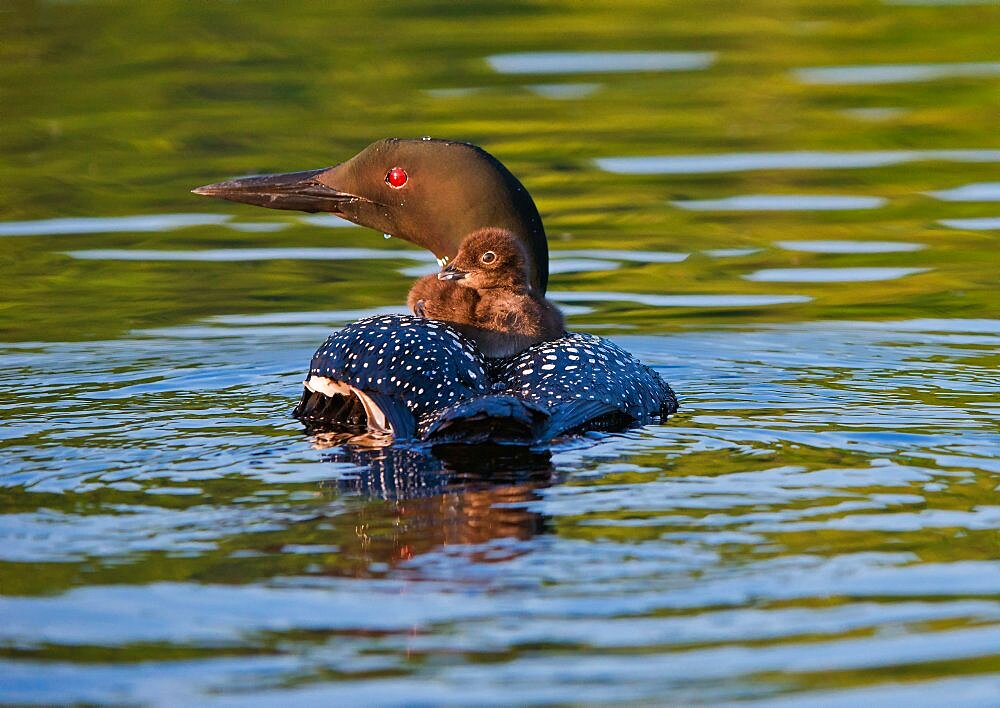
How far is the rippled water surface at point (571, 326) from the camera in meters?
3.32

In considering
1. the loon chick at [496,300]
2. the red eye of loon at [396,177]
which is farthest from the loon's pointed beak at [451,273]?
the red eye of loon at [396,177]

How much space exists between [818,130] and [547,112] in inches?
60.7

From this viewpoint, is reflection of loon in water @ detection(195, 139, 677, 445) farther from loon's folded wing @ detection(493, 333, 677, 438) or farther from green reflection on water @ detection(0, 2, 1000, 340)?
green reflection on water @ detection(0, 2, 1000, 340)

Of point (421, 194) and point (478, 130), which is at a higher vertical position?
point (478, 130)

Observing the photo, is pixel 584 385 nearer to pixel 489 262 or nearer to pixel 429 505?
pixel 489 262

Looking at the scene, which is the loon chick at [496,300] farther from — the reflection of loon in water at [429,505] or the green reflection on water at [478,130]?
the green reflection on water at [478,130]

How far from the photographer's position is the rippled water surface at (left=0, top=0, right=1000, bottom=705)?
10.9ft

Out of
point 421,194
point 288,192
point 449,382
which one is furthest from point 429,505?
point 288,192

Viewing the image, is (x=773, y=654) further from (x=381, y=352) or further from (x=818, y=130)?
(x=818, y=130)

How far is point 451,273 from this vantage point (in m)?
5.38

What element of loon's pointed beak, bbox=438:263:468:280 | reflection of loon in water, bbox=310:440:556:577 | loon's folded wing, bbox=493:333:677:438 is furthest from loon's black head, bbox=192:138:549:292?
reflection of loon in water, bbox=310:440:556:577

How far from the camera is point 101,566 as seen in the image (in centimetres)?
374

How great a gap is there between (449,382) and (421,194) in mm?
1089

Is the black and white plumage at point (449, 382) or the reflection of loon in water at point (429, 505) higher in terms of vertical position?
the black and white plumage at point (449, 382)
